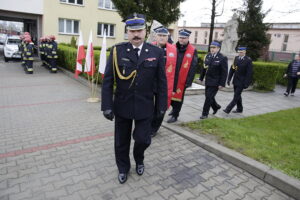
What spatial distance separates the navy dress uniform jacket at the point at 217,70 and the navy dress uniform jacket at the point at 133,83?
3.03 m

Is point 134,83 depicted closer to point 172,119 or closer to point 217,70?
point 172,119

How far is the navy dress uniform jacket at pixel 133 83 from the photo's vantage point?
3.02m

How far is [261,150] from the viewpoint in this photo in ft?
14.4

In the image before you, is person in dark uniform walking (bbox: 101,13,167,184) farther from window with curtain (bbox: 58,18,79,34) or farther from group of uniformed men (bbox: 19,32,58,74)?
window with curtain (bbox: 58,18,79,34)

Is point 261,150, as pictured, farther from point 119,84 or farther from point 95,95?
point 95,95

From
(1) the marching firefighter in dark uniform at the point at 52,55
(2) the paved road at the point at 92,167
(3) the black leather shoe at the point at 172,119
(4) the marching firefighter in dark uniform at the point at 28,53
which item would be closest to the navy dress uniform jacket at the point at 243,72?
(3) the black leather shoe at the point at 172,119

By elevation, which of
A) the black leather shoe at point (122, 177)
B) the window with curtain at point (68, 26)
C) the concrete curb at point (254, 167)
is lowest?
the black leather shoe at point (122, 177)

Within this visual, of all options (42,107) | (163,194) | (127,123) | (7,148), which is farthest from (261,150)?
(42,107)

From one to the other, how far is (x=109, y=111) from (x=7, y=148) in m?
2.49

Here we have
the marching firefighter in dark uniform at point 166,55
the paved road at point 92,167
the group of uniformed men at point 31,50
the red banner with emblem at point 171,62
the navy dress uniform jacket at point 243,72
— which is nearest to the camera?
the paved road at point 92,167

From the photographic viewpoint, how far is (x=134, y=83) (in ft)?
9.98

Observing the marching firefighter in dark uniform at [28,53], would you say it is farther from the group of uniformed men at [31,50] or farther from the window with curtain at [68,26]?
the window with curtain at [68,26]

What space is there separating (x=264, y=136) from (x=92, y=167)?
356 centimetres

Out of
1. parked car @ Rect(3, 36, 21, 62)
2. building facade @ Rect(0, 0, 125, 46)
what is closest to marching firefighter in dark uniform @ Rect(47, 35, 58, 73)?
parked car @ Rect(3, 36, 21, 62)
